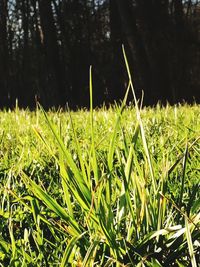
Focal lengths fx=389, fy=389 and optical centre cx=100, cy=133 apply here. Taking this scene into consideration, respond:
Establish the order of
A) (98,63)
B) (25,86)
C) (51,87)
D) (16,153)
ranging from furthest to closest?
(25,86) < (98,63) < (51,87) < (16,153)

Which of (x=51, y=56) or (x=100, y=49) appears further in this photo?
(x=100, y=49)

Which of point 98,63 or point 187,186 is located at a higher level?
point 98,63

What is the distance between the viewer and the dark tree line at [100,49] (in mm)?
12023

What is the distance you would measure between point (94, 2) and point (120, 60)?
28.1 feet

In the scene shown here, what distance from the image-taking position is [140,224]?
961 millimetres

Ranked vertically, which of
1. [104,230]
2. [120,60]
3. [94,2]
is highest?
[94,2]

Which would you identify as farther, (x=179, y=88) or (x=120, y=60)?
(x=120, y=60)

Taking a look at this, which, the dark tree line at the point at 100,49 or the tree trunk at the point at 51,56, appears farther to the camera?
the tree trunk at the point at 51,56

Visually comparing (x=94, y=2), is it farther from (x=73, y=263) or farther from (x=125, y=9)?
(x=73, y=263)

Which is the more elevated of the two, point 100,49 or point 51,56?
point 100,49

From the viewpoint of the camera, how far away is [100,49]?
26.8m

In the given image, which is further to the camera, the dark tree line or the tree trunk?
the tree trunk

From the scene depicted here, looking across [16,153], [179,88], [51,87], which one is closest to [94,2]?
[179,88]

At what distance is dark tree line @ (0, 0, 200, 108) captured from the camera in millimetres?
12023
